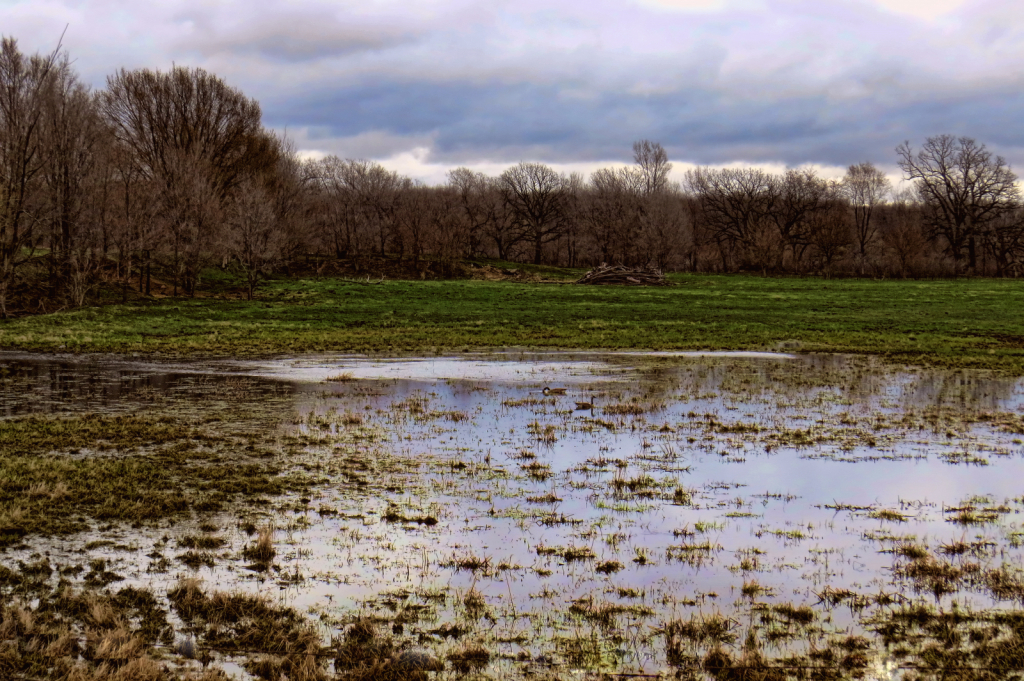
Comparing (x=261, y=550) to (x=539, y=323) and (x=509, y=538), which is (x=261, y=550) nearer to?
(x=509, y=538)

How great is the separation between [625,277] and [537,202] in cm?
5578

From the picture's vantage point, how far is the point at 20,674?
19.2 feet

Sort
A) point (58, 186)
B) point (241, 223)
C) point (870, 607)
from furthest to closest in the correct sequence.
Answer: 1. point (241, 223)
2. point (58, 186)
3. point (870, 607)

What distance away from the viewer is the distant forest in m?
42.2

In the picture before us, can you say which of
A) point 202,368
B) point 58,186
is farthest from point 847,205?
point 202,368

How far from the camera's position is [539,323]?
123ft

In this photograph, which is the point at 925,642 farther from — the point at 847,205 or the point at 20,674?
the point at 847,205

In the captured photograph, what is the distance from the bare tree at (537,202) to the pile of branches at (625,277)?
145 ft

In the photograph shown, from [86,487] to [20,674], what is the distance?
5.00 meters

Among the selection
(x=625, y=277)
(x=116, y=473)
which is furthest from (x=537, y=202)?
(x=116, y=473)

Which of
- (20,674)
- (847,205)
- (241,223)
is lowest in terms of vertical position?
(20,674)

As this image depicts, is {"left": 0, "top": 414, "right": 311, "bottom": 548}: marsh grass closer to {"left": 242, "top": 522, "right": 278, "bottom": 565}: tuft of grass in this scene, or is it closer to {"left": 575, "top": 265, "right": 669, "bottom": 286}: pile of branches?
{"left": 242, "top": 522, "right": 278, "bottom": 565}: tuft of grass

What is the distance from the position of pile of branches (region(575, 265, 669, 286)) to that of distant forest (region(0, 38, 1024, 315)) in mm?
18614

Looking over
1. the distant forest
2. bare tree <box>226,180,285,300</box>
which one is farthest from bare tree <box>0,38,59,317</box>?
bare tree <box>226,180,285,300</box>
